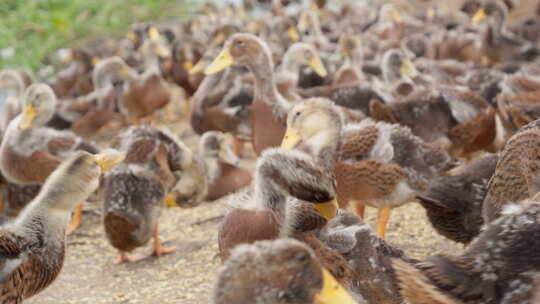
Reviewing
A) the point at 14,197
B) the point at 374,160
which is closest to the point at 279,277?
the point at 374,160

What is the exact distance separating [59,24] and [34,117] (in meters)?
5.76

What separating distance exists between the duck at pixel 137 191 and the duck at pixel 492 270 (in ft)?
8.13

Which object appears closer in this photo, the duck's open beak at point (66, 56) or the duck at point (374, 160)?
→ the duck at point (374, 160)

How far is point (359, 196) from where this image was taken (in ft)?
14.2

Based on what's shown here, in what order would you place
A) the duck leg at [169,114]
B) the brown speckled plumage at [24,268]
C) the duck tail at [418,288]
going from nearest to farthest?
the duck tail at [418,288], the brown speckled plumage at [24,268], the duck leg at [169,114]

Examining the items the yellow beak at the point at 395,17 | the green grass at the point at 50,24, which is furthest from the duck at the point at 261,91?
the yellow beak at the point at 395,17

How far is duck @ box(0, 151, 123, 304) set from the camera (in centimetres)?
328

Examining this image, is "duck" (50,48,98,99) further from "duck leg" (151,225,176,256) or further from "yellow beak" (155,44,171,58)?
"duck leg" (151,225,176,256)

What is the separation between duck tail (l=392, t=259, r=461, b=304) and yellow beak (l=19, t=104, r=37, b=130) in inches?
147

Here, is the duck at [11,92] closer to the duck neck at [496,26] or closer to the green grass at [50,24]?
the green grass at [50,24]

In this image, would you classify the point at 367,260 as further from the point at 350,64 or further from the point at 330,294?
the point at 350,64

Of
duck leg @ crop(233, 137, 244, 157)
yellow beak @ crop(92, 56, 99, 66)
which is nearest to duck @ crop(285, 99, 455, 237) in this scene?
duck leg @ crop(233, 137, 244, 157)

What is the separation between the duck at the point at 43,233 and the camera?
328 centimetres

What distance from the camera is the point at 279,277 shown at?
228 centimetres
